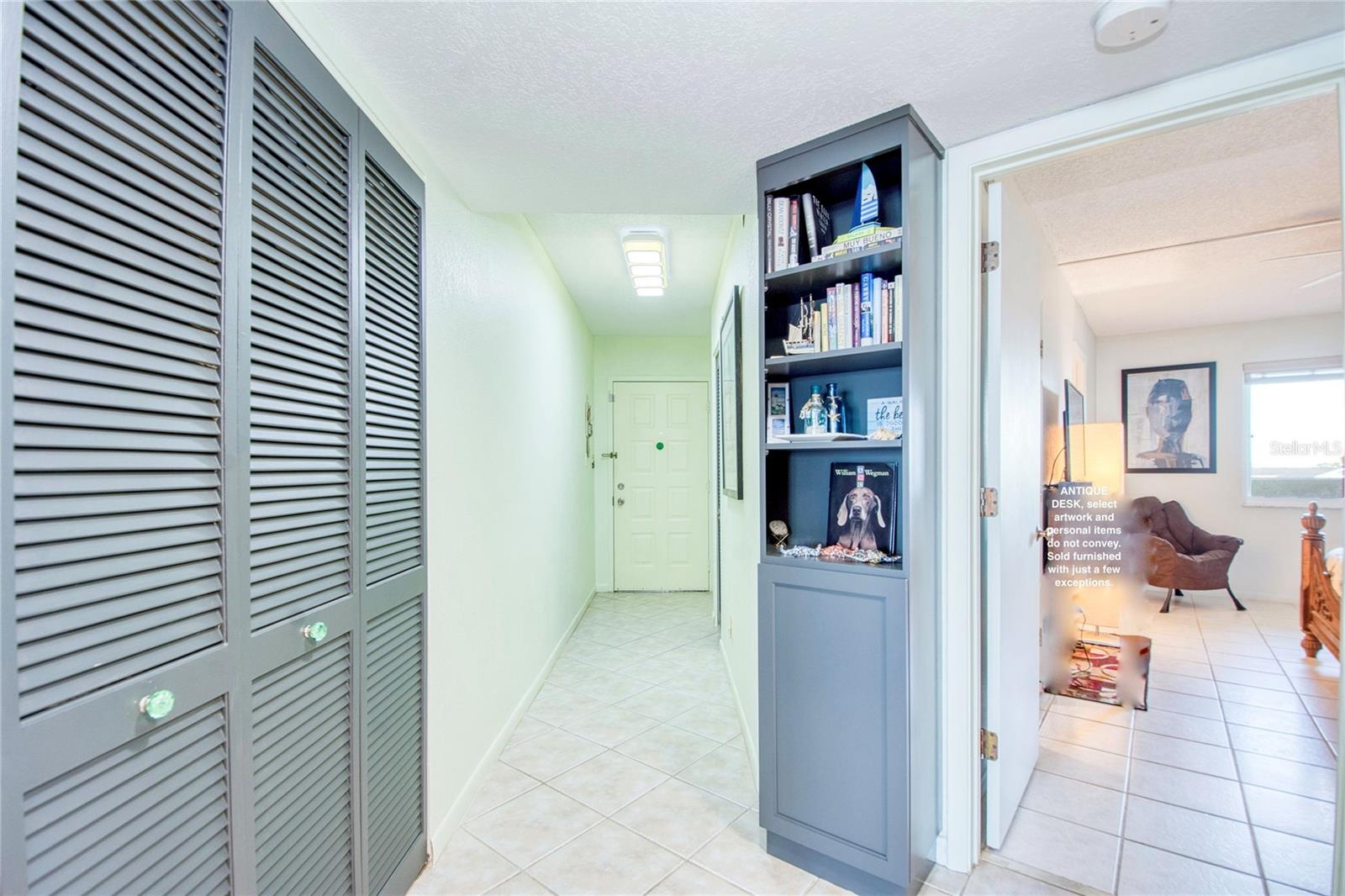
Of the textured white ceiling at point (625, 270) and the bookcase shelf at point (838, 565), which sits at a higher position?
the textured white ceiling at point (625, 270)

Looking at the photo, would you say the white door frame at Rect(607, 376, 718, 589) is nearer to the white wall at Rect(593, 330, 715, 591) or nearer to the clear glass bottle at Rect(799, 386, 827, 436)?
the white wall at Rect(593, 330, 715, 591)

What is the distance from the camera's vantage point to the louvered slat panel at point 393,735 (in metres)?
1.56

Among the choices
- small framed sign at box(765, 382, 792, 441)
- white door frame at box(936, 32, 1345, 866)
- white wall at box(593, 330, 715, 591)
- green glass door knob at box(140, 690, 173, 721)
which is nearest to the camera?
green glass door knob at box(140, 690, 173, 721)

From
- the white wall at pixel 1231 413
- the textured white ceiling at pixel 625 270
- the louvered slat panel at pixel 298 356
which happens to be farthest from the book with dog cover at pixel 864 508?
the white wall at pixel 1231 413

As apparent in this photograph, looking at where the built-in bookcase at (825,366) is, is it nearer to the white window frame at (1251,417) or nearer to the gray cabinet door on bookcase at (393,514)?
the gray cabinet door on bookcase at (393,514)

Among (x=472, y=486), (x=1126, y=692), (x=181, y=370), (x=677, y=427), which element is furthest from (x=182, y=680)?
(x=677, y=427)

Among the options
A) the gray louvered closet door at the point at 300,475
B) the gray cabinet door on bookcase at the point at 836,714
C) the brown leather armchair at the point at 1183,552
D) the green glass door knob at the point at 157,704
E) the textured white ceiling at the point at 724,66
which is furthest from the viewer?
the brown leather armchair at the point at 1183,552

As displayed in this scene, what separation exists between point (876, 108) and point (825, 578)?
1347mm

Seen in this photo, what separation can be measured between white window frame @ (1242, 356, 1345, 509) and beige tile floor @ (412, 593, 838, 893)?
3584mm

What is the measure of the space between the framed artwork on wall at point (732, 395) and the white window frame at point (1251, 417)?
10.6ft

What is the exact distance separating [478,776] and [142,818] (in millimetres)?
1618

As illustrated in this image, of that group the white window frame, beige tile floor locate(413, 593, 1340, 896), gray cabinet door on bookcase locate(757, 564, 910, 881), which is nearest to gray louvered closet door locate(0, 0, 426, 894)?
beige tile floor locate(413, 593, 1340, 896)

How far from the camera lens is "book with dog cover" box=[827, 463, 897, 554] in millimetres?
1910

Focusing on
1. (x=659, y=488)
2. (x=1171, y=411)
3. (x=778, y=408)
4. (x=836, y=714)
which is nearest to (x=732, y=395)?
(x=778, y=408)
